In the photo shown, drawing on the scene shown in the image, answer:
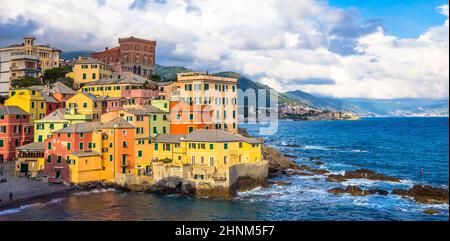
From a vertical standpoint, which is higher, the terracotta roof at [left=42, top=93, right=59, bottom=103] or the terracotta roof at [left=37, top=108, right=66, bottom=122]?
the terracotta roof at [left=42, top=93, right=59, bottom=103]

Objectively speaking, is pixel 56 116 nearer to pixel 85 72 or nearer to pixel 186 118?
pixel 186 118

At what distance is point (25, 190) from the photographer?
58.9 metres

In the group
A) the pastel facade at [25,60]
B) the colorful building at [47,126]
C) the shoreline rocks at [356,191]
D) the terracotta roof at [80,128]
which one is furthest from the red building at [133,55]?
the shoreline rocks at [356,191]

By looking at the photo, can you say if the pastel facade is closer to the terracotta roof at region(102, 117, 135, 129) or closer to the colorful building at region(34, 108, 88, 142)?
the colorful building at region(34, 108, 88, 142)

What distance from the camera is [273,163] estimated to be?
85.6 meters

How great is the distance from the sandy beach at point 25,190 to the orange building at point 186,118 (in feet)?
70.9

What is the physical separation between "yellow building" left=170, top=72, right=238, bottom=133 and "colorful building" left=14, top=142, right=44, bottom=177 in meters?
25.8

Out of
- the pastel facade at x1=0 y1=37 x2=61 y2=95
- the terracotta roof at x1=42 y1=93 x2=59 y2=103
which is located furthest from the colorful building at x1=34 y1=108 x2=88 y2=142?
the pastel facade at x1=0 y1=37 x2=61 y2=95

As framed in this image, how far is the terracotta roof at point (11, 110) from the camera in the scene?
76.4 m

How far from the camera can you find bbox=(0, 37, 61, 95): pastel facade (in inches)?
4500

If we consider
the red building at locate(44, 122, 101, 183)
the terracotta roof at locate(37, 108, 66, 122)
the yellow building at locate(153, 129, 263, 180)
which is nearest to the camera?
the yellow building at locate(153, 129, 263, 180)

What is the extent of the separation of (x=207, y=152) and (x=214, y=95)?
2223cm
